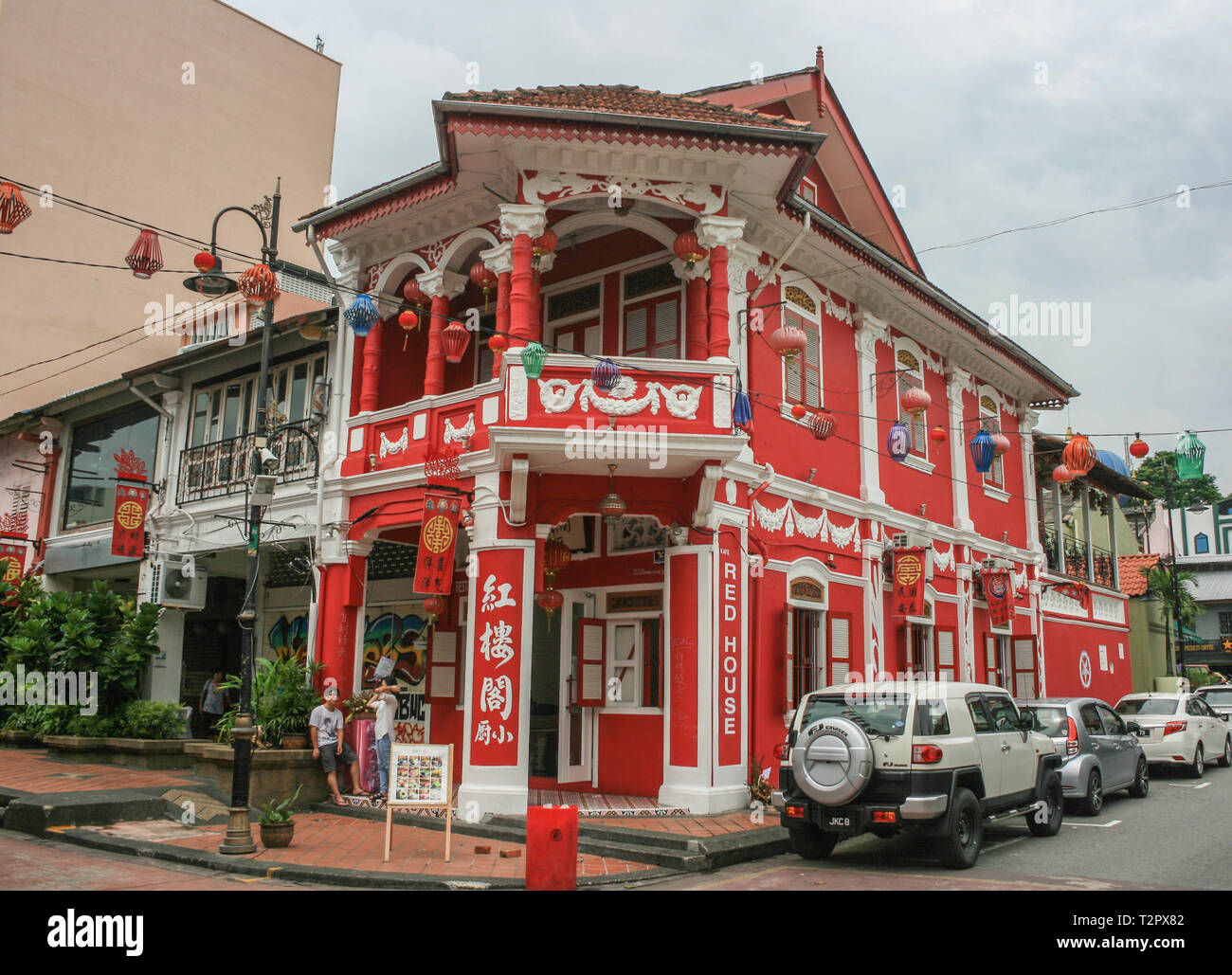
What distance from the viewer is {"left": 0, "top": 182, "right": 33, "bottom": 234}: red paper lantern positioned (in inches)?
380

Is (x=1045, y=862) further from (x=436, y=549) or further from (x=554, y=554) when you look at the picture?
(x=436, y=549)

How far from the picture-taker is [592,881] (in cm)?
905

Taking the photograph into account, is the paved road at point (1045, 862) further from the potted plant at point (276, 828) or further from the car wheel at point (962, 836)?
the potted plant at point (276, 828)

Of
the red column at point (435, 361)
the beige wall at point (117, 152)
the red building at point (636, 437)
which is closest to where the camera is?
the red building at point (636, 437)

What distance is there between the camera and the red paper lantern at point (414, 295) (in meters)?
15.0

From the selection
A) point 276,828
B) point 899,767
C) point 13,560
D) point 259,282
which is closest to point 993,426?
point 899,767

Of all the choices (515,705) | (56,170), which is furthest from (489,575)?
(56,170)

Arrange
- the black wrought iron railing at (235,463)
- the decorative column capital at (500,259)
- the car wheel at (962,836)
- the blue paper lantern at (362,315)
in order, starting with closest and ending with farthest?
the car wheel at (962,836) < the decorative column capital at (500,259) < the blue paper lantern at (362,315) < the black wrought iron railing at (235,463)

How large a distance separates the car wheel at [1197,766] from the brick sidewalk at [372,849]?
12.3m

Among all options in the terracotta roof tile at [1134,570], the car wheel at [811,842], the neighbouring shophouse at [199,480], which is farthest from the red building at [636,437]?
the terracotta roof tile at [1134,570]
